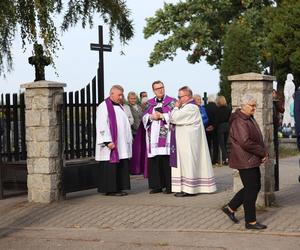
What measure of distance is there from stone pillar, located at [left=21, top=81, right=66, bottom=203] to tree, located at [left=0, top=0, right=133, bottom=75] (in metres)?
1.14

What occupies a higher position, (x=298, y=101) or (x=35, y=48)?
(x=35, y=48)

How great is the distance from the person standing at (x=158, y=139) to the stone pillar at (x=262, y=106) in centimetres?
193

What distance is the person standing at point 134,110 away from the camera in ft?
43.4

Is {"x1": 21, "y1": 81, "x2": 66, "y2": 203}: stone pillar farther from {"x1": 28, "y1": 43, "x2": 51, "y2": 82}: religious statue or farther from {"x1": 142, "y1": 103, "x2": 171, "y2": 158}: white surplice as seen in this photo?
{"x1": 142, "y1": 103, "x2": 171, "y2": 158}: white surplice

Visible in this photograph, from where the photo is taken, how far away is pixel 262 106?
9.56m

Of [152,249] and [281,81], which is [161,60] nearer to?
[281,81]

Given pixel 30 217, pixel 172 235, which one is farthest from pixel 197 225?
pixel 30 217

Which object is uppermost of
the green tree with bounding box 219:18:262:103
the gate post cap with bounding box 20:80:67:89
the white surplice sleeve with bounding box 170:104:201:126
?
the green tree with bounding box 219:18:262:103

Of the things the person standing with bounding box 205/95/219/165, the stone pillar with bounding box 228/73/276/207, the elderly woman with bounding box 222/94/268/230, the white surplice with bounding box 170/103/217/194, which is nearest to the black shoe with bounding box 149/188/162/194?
the white surplice with bounding box 170/103/217/194

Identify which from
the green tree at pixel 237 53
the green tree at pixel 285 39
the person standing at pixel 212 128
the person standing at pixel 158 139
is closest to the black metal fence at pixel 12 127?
the person standing at pixel 158 139

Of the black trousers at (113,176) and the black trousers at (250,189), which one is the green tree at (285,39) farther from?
the black trousers at (250,189)

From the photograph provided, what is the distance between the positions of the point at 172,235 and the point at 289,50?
25.5 m

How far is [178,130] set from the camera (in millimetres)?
11023

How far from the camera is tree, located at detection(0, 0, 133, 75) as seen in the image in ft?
38.1
